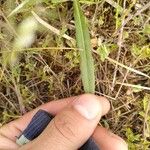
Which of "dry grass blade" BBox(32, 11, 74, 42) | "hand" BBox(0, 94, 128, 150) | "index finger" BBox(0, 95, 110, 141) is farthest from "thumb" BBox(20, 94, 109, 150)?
"dry grass blade" BBox(32, 11, 74, 42)

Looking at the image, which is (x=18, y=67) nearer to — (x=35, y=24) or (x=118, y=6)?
(x=35, y=24)

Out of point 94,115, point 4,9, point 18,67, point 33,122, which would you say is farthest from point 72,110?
point 4,9

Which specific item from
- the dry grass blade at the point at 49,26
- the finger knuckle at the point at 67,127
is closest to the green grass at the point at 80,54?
the dry grass blade at the point at 49,26

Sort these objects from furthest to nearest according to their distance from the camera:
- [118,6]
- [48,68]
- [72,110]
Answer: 1. [48,68]
2. [118,6]
3. [72,110]

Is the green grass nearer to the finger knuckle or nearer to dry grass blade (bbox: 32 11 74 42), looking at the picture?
dry grass blade (bbox: 32 11 74 42)

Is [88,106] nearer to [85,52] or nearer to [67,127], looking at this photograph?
[67,127]

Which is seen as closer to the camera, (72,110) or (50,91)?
(72,110)

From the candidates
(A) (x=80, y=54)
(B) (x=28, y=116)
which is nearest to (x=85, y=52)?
(A) (x=80, y=54)
